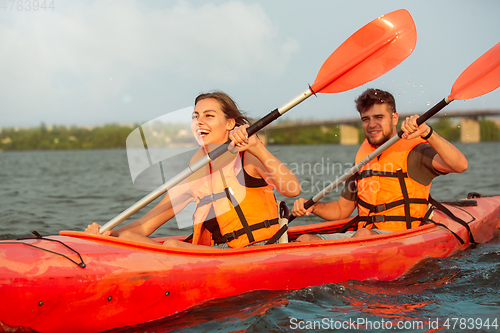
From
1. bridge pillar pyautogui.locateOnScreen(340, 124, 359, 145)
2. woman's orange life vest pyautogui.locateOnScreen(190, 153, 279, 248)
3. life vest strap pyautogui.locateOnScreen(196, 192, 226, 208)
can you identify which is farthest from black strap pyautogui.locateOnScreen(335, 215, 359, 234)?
bridge pillar pyautogui.locateOnScreen(340, 124, 359, 145)

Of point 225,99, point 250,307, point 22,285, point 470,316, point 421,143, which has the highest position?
point 225,99

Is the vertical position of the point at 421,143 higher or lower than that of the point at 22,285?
higher

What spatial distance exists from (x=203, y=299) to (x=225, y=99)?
146 centimetres

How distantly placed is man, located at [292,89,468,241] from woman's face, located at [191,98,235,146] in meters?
1.18

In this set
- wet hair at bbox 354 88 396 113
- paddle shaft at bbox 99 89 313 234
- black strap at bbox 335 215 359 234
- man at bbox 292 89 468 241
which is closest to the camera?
paddle shaft at bbox 99 89 313 234

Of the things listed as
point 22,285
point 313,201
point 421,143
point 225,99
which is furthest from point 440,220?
point 22,285

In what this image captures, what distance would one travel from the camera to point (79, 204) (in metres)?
8.02

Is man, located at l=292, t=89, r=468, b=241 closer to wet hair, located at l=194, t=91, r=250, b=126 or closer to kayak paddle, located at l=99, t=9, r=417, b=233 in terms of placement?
kayak paddle, located at l=99, t=9, r=417, b=233

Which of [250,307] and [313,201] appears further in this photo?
[313,201]

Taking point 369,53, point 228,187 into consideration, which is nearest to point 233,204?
point 228,187

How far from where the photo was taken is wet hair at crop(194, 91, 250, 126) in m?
2.96

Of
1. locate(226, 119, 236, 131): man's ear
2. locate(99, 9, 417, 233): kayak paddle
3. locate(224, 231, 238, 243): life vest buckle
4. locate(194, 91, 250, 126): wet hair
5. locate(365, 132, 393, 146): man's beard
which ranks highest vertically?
locate(99, 9, 417, 233): kayak paddle

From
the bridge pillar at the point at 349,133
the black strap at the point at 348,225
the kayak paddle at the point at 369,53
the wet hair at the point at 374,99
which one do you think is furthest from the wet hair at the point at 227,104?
the bridge pillar at the point at 349,133

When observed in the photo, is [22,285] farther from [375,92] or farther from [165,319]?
[375,92]
